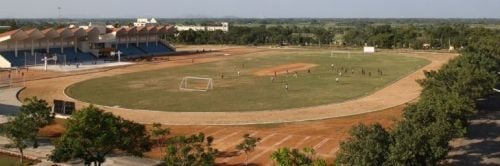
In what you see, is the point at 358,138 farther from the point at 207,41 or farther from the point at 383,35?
the point at 207,41

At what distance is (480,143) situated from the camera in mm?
35281

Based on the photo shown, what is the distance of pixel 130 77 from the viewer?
247 ft

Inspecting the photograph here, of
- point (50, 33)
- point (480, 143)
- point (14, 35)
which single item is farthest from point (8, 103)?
point (50, 33)

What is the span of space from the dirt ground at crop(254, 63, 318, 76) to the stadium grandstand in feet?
114

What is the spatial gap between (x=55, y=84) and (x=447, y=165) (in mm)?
51028

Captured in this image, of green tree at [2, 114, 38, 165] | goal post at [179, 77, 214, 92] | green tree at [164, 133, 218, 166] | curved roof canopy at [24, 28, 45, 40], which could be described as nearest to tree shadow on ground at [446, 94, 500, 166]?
green tree at [164, 133, 218, 166]

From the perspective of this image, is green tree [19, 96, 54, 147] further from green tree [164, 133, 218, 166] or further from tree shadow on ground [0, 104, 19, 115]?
tree shadow on ground [0, 104, 19, 115]

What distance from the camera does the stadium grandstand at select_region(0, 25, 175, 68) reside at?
290 feet

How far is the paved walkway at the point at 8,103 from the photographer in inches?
1778

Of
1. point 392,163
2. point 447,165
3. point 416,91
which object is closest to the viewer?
point 392,163

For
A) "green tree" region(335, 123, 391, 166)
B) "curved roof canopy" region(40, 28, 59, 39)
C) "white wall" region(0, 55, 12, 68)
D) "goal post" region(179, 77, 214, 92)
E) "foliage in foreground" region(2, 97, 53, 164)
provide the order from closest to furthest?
"green tree" region(335, 123, 391, 166) → "foliage in foreground" region(2, 97, 53, 164) → "goal post" region(179, 77, 214, 92) → "white wall" region(0, 55, 12, 68) → "curved roof canopy" region(40, 28, 59, 39)

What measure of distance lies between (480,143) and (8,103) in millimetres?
41658

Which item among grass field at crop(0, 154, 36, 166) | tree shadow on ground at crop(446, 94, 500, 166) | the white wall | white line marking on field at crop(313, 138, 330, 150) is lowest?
grass field at crop(0, 154, 36, 166)

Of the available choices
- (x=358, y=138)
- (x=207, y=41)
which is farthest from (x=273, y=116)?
(x=207, y=41)
